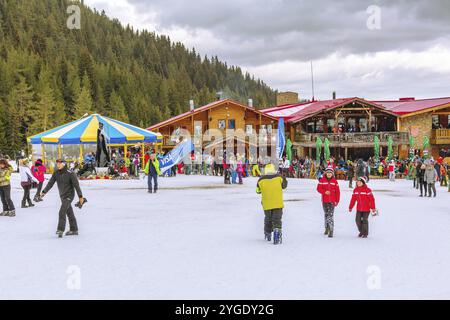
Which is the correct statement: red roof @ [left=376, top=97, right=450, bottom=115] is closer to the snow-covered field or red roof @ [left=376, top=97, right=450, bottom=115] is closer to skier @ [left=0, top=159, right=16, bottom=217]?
the snow-covered field

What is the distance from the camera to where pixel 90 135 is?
25.6m

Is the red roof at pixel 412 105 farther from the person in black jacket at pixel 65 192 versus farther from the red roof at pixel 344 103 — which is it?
the person in black jacket at pixel 65 192

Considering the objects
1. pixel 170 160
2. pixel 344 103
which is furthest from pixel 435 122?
pixel 170 160

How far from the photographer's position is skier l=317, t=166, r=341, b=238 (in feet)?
29.3

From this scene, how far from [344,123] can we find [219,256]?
3232cm

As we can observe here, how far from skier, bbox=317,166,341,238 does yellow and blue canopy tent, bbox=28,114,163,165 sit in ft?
58.8

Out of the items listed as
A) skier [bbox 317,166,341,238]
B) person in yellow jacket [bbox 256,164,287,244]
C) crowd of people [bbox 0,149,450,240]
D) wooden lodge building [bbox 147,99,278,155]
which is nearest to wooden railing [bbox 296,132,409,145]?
wooden lodge building [bbox 147,99,278,155]

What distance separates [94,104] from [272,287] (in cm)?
9071

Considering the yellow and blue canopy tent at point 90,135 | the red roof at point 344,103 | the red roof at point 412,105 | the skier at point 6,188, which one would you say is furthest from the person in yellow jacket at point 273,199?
the red roof at point 412,105

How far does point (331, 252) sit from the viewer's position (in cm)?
748

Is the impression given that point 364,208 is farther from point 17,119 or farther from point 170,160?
point 17,119

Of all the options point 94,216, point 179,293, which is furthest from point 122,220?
point 179,293

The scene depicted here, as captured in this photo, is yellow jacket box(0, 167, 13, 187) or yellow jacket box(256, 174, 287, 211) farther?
yellow jacket box(0, 167, 13, 187)
